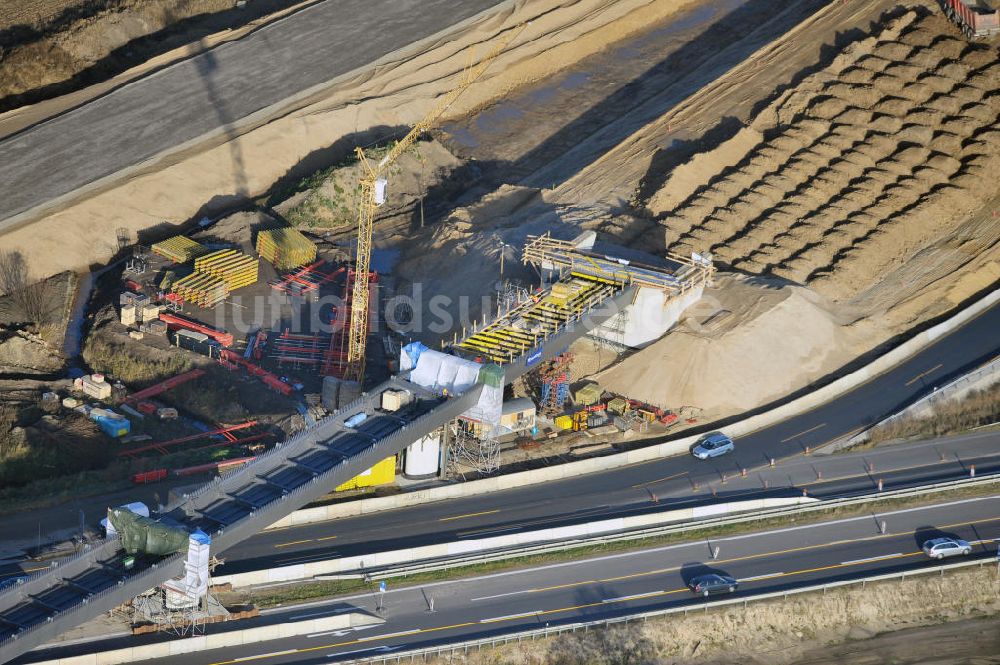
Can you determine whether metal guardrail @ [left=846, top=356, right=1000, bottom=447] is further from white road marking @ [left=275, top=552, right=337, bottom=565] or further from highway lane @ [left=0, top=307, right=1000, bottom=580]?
white road marking @ [left=275, top=552, right=337, bottom=565]

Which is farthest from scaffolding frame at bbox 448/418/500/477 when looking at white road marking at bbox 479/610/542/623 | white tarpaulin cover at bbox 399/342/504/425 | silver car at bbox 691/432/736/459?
white road marking at bbox 479/610/542/623

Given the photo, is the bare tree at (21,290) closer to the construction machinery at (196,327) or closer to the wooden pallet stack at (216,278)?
the construction machinery at (196,327)

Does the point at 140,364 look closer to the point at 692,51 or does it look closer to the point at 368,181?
the point at 368,181

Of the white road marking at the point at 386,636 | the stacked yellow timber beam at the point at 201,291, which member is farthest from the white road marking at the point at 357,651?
the stacked yellow timber beam at the point at 201,291

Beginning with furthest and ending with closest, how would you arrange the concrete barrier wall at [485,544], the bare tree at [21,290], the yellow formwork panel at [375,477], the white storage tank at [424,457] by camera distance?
the bare tree at [21,290] < the white storage tank at [424,457] < the yellow formwork panel at [375,477] < the concrete barrier wall at [485,544]

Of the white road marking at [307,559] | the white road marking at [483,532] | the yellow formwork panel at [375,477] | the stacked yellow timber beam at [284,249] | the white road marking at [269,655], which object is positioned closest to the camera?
the white road marking at [269,655]

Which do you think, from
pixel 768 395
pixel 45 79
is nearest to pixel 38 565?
pixel 768 395
